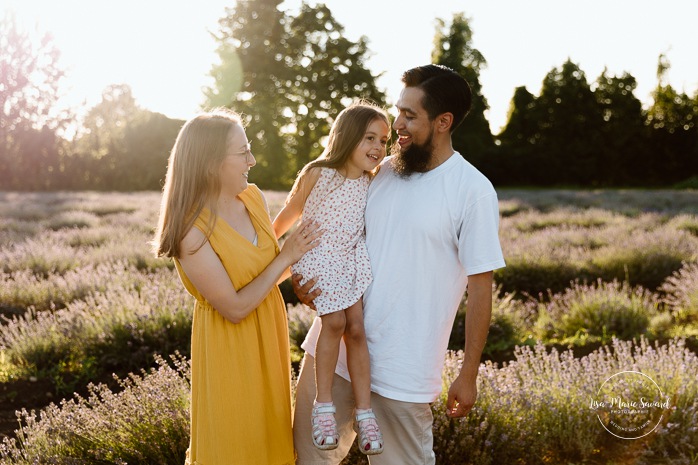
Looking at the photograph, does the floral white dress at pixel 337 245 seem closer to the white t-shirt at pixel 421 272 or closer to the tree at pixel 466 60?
the white t-shirt at pixel 421 272

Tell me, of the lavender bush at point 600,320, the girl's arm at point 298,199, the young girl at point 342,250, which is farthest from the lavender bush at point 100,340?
the lavender bush at point 600,320

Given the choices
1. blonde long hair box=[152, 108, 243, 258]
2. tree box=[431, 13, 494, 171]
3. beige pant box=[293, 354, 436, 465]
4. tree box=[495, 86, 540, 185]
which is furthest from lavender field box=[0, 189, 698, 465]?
tree box=[431, 13, 494, 171]

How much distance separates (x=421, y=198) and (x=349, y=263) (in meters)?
0.40

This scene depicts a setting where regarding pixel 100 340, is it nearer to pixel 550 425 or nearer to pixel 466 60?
pixel 550 425

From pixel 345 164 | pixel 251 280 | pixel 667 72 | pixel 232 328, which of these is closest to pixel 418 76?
pixel 345 164

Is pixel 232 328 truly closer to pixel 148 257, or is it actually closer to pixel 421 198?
pixel 421 198

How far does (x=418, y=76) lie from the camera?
2771 mm

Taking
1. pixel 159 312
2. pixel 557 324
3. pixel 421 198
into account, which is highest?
pixel 421 198

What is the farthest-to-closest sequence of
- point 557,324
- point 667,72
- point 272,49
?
point 667,72 < point 272,49 < point 557,324

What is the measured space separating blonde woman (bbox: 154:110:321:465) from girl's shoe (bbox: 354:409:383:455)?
1.06ft

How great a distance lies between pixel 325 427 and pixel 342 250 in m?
0.72

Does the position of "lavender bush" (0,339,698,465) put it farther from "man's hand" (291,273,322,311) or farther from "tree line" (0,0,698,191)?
"tree line" (0,0,698,191)

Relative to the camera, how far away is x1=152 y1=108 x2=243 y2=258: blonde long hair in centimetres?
237

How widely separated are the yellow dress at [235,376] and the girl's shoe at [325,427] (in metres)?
0.15
